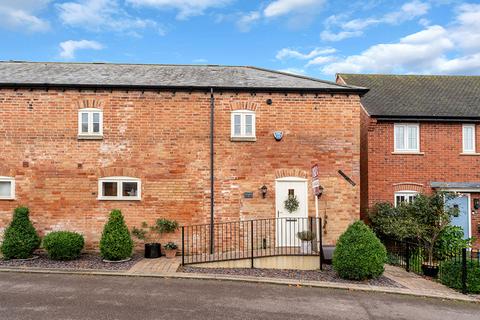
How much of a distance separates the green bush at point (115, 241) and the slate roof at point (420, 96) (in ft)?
33.2

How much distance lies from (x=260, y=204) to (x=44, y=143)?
706 cm

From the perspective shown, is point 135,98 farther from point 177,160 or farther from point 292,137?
point 292,137

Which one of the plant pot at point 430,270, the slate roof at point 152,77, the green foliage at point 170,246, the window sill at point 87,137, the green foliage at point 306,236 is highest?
the slate roof at point 152,77

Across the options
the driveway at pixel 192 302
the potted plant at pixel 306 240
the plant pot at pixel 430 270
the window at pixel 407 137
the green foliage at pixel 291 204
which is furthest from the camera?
the window at pixel 407 137

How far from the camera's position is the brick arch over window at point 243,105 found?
472 inches

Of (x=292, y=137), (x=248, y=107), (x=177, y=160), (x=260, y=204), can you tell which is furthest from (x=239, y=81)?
(x=260, y=204)

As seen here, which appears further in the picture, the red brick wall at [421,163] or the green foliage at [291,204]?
the red brick wall at [421,163]

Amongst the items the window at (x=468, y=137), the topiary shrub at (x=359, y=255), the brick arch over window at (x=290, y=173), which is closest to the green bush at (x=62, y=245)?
the brick arch over window at (x=290, y=173)

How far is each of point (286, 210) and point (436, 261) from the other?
463cm

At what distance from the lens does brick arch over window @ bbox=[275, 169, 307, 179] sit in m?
11.9

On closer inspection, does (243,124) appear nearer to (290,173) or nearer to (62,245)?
(290,173)

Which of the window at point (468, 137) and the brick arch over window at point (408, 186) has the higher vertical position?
the window at point (468, 137)

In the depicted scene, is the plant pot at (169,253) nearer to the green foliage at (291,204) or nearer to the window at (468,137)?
the green foliage at (291,204)

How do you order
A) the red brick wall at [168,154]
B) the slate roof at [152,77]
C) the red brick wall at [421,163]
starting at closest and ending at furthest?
the red brick wall at [168,154], the slate roof at [152,77], the red brick wall at [421,163]
